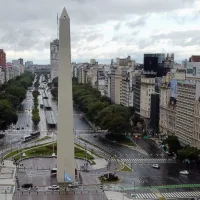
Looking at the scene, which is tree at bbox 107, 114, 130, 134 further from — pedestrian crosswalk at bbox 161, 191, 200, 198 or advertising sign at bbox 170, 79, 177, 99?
pedestrian crosswalk at bbox 161, 191, 200, 198

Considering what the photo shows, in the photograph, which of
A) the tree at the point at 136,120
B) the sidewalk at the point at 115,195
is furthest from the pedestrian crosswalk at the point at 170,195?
the tree at the point at 136,120

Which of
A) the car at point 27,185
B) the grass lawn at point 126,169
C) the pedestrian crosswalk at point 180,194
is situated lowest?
the pedestrian crosswalk at point 180,194

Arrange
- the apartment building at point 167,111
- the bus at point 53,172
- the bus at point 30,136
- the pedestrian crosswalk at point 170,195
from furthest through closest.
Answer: the apartment building at point 167,111 → the bus at point 30,136 → the bus at point 53,172 → the pedestrian crosswalk at point 170,195

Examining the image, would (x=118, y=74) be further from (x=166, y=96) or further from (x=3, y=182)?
(x=3, y=182)

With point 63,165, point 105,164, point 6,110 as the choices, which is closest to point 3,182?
point 63,165

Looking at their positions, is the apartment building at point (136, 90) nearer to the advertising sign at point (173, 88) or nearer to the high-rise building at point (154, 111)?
the high-rise building at point (154, 111)

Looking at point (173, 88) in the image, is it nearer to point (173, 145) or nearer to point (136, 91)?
Answer: point (173, 145)

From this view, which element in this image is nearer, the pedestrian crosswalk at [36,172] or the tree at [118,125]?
the pedestrian crosswalk at [36,172]

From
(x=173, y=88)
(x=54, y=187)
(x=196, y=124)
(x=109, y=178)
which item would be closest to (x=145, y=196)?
(x=109, y=178)
